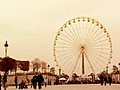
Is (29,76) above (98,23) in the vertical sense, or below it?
below

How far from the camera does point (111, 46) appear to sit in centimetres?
6638

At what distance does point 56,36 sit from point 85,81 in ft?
32.2

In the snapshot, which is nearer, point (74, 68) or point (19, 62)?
point (74, 68)

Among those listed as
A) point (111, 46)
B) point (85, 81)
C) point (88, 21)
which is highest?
point (88, 21)

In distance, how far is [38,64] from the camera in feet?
423

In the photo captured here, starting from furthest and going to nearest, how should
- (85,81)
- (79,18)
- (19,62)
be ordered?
1. (19,62)
2. (85,81)
3. (79,18)

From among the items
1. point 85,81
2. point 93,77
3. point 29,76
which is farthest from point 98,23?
point 29,76

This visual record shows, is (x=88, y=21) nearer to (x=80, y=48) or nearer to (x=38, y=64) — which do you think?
(x=80, y=48)

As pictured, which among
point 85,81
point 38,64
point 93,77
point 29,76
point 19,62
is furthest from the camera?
point 38,64

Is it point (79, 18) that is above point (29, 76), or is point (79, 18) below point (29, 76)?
above

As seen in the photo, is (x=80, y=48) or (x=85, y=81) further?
(x=85, y=81)

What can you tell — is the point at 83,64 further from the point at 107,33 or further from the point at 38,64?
the point at 38,64

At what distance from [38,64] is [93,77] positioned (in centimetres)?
4677

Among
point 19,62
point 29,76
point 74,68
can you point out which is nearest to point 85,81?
point 74,68
